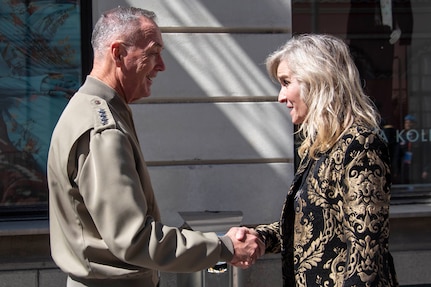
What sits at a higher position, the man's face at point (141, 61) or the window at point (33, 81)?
the man's face at point (141, 61)

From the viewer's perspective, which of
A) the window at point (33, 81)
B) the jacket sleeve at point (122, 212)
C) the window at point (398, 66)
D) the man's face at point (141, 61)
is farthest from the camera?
the window at point (398, 66)

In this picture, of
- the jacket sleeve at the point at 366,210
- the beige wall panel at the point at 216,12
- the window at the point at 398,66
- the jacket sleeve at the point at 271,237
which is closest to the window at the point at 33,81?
the beige wall panel at the point at 216,12

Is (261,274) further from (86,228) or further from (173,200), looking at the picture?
(86,228)

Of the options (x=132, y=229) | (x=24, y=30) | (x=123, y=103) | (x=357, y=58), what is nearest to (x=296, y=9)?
(x=357, y=58)

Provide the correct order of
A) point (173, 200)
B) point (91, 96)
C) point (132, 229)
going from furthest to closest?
1. point (173, 200)
2. point (91, 96)
3. point (132, 229)

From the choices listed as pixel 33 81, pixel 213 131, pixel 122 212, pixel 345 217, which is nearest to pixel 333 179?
pixel 345 217

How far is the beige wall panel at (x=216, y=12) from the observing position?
6.05m

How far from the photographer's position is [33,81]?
640 centimetres

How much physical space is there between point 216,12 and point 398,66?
1935 mm

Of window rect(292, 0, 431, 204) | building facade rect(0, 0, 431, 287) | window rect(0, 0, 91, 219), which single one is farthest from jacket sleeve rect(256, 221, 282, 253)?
window rect(292, 0, 431, 204)

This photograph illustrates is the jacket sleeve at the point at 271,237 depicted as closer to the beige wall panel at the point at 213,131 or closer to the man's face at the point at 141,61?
the man's face at the point at 141,61

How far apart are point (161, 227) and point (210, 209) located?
3.55 meters

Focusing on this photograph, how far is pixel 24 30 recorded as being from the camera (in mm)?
6371

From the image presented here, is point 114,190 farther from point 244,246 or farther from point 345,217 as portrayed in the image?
point 345,217
